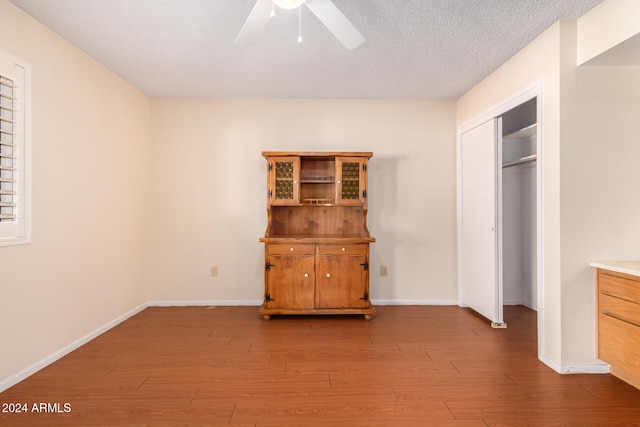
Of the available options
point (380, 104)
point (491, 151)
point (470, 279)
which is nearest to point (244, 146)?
point (380, 104)

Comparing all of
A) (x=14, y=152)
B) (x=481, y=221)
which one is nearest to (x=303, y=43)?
(x=14, y=152)

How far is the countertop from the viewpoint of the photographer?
205 cm

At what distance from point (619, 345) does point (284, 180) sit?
9.66 feet

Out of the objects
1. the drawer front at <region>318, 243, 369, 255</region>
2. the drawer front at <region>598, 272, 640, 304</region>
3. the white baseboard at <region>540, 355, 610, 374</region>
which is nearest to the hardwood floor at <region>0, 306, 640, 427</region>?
the white baseboard at <region>540, 355, 610, 374</region>

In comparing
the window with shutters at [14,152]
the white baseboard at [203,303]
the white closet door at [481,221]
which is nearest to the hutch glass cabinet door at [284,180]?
the white baseboard at [203,303]

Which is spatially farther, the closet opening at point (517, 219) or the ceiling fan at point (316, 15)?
the closet opening at point (517, 219)

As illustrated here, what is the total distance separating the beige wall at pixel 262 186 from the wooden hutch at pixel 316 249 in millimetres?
422

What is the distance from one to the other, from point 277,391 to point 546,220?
7.11ft

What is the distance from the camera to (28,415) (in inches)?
75.0

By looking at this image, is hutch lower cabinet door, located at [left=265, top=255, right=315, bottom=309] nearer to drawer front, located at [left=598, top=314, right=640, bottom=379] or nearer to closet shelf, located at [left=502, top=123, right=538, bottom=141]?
drawer front, located at [left=598, top=314, right=640, bottom=379]

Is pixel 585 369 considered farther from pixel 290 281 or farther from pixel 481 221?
pixel 290 281

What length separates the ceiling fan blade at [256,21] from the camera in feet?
6.03

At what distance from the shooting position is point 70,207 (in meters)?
2.79

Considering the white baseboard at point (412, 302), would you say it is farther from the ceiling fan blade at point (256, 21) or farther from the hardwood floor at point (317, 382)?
the ceiling fan blade at point (256, 21)
